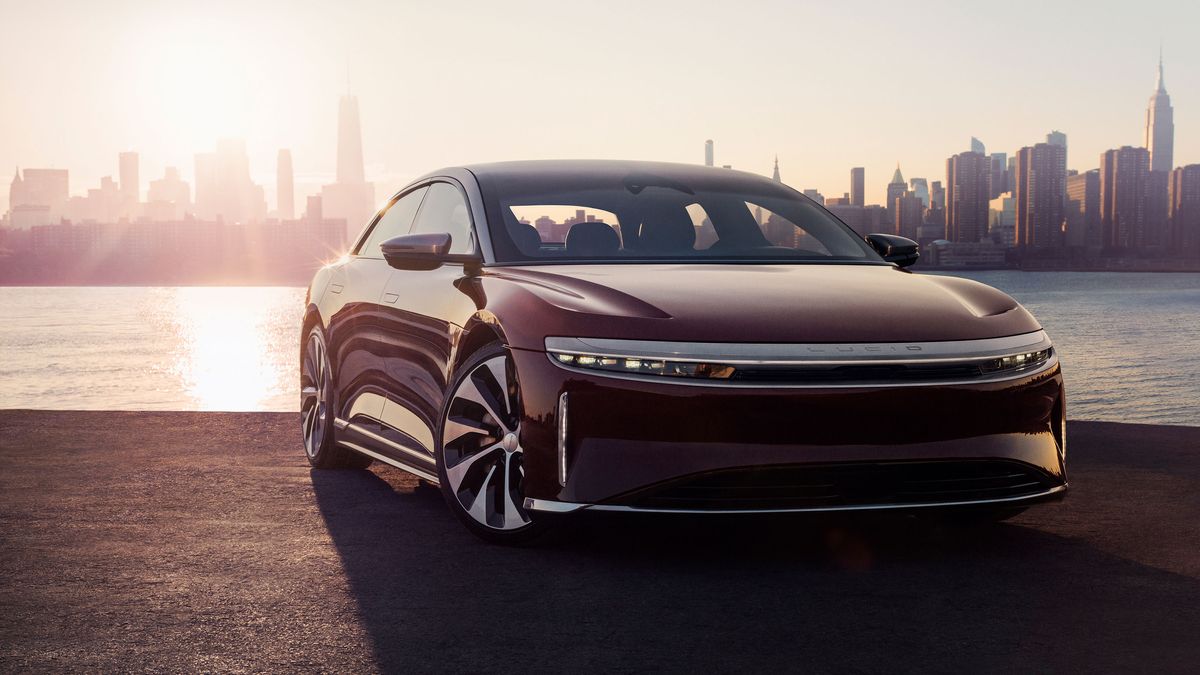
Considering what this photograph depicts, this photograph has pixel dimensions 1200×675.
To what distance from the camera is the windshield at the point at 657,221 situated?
5.76 m

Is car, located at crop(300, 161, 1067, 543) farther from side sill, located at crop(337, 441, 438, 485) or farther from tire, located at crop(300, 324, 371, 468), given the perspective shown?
tire, located at crop(300, 324, 371, 468)

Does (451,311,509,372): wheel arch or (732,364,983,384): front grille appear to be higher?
(451,311,509,372): wheel arch

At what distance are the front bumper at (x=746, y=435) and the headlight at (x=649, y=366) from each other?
4 centimetres

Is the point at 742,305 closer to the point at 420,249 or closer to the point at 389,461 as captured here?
the point at 420,249

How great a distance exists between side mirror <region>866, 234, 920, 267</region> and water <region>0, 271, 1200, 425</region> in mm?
25227

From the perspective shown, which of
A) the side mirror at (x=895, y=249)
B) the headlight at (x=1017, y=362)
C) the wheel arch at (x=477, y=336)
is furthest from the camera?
the side mirror at (x=895, y=249)

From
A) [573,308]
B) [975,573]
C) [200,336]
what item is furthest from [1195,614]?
[200,336]

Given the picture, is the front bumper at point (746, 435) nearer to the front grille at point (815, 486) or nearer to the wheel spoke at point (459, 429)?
the front grille at point (815, 486)

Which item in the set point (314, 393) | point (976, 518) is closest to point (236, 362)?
point (314, 393)

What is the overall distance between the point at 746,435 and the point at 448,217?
249cm

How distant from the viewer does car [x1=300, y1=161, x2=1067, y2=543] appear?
4.35 metres

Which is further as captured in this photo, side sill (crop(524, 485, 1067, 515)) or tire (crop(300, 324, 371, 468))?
tire (crop(300, 324, 371, 468))

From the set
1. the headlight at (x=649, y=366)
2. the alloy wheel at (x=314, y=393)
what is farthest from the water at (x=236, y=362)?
the headlight at (x=649, y=366)

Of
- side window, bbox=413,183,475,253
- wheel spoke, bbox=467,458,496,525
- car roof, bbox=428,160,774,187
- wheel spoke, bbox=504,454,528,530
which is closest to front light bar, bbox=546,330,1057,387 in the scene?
wheel spoke, bbox=504,454,528,530
